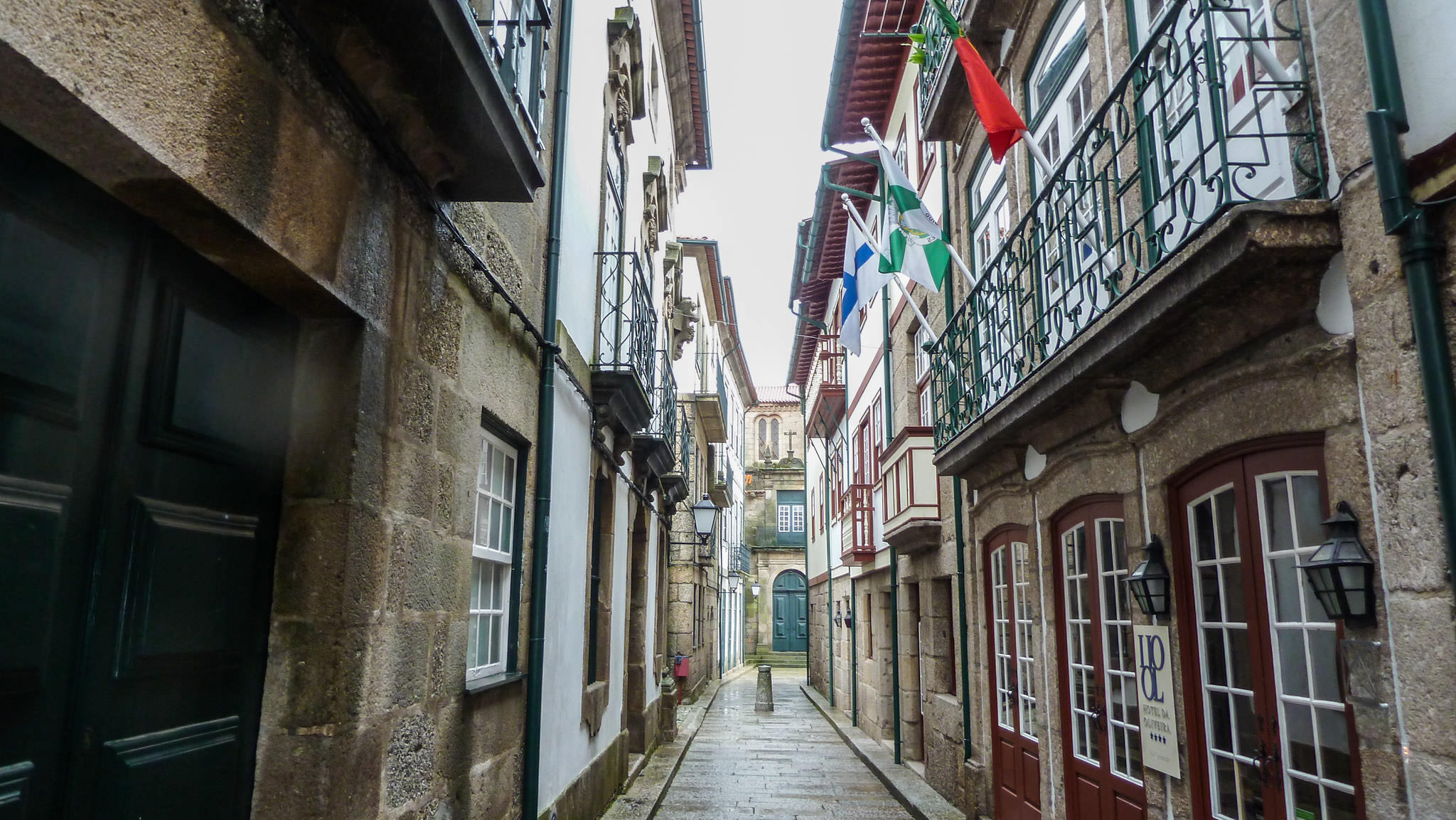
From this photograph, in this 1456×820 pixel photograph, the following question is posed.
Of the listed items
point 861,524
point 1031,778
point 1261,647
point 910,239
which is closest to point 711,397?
point 861,524

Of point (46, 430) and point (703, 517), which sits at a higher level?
point (703, 517)

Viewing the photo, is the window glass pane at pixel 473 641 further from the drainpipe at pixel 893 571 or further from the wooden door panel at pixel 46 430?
the drainpipe at pixel 893 571

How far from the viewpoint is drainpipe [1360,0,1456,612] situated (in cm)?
278

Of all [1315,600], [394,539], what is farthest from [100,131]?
[1315,600]

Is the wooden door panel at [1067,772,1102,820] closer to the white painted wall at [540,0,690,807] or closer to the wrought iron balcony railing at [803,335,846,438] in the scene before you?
the white painted wall at [540,0,690,807]

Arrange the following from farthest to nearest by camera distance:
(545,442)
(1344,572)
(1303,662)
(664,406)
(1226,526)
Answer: (664,406) < (545,442) < (1226,526) < (1303,662) < (1344,572)

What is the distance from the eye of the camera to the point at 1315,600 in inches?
145

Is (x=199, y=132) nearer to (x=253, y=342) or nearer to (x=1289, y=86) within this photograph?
(x=253, y=342)

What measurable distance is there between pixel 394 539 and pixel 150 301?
128 cm

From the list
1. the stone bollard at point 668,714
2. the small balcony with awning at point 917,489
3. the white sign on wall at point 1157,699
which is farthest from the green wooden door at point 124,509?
the stone bollard at point 668,714

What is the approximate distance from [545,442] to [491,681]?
1607 mm

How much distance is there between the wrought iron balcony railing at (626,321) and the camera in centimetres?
823

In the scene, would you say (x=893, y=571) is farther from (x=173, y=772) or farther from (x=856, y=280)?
(x=173, y=772)

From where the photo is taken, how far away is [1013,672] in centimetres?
748
